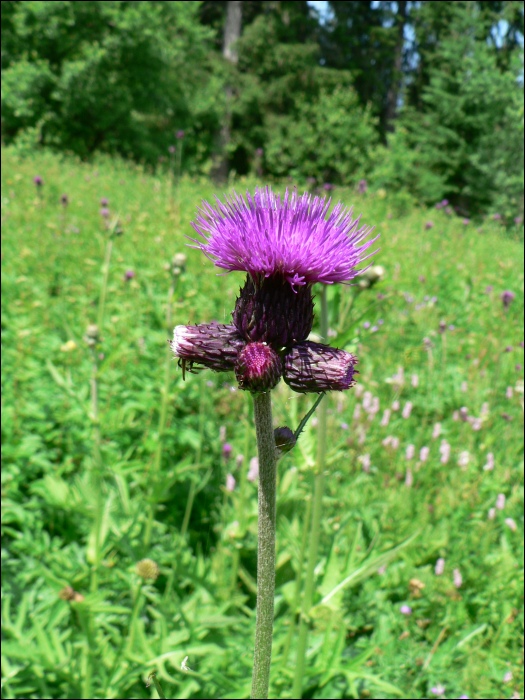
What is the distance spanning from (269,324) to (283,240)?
0.56 ft

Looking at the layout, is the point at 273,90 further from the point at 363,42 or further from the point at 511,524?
the point at 511,524

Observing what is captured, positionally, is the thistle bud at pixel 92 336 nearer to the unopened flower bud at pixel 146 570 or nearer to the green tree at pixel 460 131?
the unopened flower bud at pixel 146 570

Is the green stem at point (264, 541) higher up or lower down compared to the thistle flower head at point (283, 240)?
lower down

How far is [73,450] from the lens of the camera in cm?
270

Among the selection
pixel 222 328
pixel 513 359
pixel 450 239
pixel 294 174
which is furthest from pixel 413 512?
pixel 294 174

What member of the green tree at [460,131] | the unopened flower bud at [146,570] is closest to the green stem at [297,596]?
the unopened flower bud at [146,570]

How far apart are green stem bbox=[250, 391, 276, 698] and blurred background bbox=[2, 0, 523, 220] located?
14.4 metres

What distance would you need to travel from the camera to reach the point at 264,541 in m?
0.96

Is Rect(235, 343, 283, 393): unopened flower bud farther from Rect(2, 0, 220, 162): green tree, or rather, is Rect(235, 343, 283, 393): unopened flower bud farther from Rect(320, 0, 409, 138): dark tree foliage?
Rect(320, 0, 409, 138): dark tree foliage

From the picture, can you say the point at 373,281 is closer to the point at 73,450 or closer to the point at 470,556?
the point at 470,556

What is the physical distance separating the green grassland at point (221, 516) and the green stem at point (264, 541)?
0.49ft

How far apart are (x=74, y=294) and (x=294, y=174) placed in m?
18.7

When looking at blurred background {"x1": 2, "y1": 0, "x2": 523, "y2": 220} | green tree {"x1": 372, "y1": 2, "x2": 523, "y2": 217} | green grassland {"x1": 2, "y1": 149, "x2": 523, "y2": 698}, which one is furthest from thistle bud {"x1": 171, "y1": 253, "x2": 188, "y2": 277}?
green tree {"x1": 372, "y1": 2, "x2": 523, "y2": 217}

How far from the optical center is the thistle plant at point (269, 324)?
941mm
